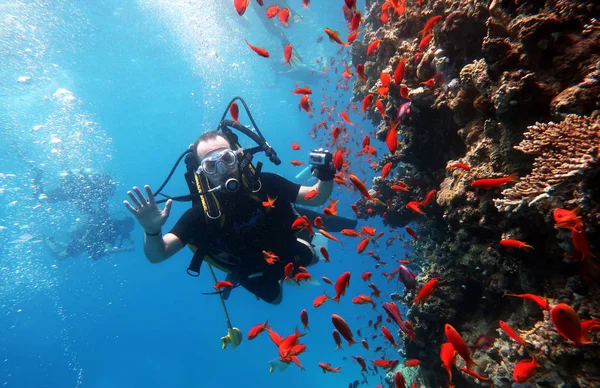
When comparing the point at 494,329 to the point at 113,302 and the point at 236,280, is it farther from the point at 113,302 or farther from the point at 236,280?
the point at 113,302

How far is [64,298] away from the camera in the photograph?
216 ft

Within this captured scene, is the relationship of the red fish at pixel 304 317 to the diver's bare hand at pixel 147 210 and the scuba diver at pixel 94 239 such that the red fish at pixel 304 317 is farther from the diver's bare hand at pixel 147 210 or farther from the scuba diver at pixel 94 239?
the scuba diver at pixel 94 239

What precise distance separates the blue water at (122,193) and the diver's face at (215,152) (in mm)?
12574

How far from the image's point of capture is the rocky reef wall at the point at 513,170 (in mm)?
2111

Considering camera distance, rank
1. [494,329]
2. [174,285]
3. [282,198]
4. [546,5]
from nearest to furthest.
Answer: [546,5], [494,329], [282,198], [174,285]

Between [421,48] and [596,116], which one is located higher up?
[421,48]

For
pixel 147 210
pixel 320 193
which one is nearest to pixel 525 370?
pixel 320 193

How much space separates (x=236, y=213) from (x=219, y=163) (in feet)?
2.89

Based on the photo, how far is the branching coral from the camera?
196 centimetres

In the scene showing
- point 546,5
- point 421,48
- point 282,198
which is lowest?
point 282,198

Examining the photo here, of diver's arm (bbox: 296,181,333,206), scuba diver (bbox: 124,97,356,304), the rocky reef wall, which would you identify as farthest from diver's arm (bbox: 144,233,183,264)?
the rocky reef wall

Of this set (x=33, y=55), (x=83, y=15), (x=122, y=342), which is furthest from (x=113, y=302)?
(x=83, y=15)

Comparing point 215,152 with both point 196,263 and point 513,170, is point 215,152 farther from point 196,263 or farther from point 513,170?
point 513,170

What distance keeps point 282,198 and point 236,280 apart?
1831 millimetres
